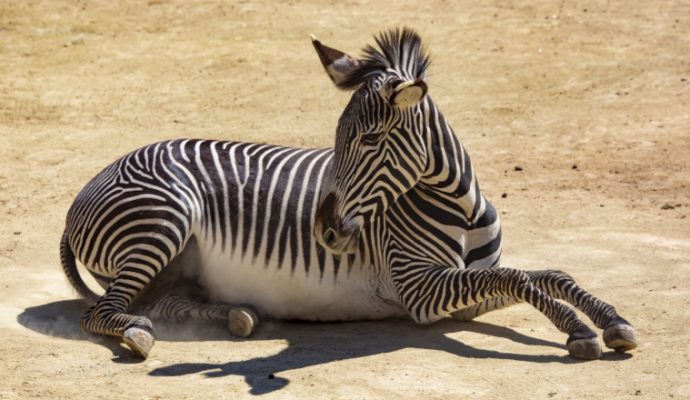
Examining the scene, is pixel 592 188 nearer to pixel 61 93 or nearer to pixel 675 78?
pixel 675 78

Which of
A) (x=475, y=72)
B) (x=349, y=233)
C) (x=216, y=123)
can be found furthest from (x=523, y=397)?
(x=475, y=72)

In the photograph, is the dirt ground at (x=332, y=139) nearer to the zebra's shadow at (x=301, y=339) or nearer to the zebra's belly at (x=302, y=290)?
the zebra's shadow at (x=301, y=339)

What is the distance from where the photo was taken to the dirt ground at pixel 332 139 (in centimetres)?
660

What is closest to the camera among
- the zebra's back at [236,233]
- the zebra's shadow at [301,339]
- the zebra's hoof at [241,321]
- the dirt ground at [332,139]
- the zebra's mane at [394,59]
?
the dirt ground at [332,139]

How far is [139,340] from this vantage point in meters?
6.88

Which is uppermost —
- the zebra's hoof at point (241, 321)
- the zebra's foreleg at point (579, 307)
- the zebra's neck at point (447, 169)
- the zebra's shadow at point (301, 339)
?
the zebra's neck at point (447, 169)

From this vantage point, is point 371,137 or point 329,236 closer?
point 329,236

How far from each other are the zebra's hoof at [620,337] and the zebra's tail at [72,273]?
148 inches

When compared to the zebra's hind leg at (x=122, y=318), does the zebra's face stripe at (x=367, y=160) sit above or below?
above

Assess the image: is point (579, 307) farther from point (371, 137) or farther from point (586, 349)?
point (371, 137)

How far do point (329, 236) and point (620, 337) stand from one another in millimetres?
1908

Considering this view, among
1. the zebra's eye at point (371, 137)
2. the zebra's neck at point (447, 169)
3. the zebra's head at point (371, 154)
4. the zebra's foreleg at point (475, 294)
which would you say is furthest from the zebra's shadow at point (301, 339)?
the zebra's eye at point (371, 137)

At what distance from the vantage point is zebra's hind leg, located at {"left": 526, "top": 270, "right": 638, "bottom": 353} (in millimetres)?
6891

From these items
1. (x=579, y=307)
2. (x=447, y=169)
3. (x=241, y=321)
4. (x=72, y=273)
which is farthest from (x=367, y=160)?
(x=72, y=273)
